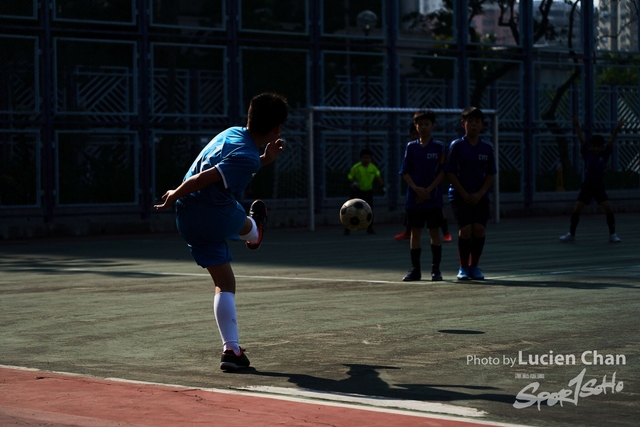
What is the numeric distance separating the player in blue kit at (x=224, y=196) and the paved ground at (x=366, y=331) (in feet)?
1.52

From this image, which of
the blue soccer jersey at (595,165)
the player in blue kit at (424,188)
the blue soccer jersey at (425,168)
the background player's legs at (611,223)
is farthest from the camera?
the blue soccer jersey at (595,165)

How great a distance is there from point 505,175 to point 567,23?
5792 mm

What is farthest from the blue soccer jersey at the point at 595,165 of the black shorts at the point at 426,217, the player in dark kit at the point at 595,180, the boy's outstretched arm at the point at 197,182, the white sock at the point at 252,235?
the boy's outstretched arm at the point at 197,182

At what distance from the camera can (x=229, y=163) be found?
7.52 m

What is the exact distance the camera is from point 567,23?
36.8m

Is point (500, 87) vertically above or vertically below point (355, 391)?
above

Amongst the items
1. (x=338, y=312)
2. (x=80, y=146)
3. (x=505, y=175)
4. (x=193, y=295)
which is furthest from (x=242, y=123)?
(x=338, y=312)

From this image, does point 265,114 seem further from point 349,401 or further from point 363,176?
point 363,176

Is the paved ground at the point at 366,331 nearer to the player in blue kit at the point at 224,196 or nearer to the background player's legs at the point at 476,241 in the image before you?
the background player's legs at the point at 476,241

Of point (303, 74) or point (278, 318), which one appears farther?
point (303, 74)

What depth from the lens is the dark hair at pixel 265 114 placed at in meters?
7.70

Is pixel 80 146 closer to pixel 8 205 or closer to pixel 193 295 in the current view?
pixel 8 205

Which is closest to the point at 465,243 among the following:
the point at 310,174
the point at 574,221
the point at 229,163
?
the point at 229,163

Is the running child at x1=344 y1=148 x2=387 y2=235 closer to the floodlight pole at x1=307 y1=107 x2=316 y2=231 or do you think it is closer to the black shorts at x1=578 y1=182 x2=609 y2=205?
the floodlight pole at x1=307 y1=107 x2=316 y2=231
